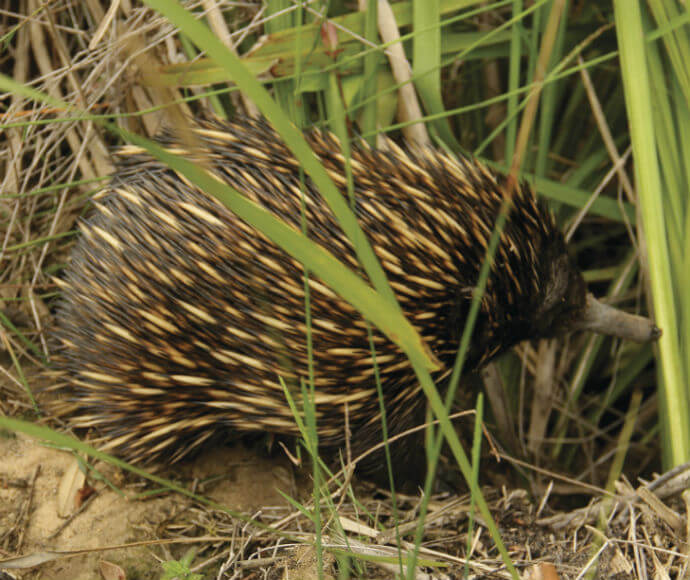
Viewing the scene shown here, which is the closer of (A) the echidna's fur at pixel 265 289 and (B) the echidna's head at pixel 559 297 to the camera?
(A) the echidna's fur at pixel 265 289

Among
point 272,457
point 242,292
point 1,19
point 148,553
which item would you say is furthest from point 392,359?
point 1,19

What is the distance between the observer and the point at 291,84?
1.32 meters

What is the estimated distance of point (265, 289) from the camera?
3.76ft

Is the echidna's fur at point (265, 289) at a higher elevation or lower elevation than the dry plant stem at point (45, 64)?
lower

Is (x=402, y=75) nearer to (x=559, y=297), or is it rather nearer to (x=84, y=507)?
(x=559, y=297)

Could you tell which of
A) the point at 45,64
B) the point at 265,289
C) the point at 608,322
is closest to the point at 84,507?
the point at 265,289

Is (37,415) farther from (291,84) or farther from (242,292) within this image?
(291,84)

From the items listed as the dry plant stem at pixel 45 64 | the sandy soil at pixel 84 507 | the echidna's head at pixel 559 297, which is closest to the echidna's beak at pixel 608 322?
the echidna's head at pixel 559 297

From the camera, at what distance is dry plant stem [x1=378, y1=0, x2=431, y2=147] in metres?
1.30

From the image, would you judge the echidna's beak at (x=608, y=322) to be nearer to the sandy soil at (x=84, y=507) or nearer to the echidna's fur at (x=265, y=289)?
the echidna's fur at (x=265, y=289)

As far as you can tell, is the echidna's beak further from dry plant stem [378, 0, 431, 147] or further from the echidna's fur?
dry plant stem [378, 0, 431, 147]

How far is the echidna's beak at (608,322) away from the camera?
133 cm

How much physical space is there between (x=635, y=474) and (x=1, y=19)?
203 cm

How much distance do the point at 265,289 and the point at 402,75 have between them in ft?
1.76
